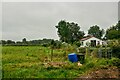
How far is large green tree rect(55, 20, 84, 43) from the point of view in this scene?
70181mm

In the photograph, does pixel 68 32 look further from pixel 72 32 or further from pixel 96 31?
pixel 96 31

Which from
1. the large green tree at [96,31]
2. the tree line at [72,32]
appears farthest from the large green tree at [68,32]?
the large green tree at [96,31]

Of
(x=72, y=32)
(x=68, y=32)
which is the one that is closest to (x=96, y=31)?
(x=72, y=32)

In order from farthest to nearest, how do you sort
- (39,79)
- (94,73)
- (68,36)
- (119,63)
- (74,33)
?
(74,33)
(68,36)
(119,63)
(94,73)
(39,79)

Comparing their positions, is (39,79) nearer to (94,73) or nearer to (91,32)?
(94,73)

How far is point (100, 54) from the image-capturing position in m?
22.2

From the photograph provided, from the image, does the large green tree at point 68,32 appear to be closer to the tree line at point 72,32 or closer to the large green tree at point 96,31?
the tree line at point 72,32

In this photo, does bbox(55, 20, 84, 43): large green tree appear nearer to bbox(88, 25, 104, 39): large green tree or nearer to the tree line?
the tree line

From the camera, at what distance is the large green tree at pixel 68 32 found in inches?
2763

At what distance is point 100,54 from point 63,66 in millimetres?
7290

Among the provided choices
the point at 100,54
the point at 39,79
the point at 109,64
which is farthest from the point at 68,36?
the point at 39,79

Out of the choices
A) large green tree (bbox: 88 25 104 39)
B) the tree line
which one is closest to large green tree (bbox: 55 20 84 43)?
the tree line

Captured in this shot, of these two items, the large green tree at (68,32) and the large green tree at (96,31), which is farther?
the large green tree at (96,31)

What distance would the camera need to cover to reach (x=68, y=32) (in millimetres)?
71562
